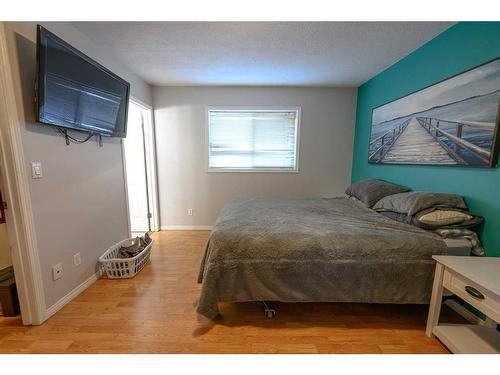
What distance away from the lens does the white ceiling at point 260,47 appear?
5.41 ft

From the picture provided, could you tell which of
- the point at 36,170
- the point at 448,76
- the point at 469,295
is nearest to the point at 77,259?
the point at 36,170

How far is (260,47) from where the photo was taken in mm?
1943

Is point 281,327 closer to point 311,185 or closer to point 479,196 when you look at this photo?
point 479,196

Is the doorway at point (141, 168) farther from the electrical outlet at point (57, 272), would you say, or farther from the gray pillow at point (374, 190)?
the gray pillow at point (374, 190)

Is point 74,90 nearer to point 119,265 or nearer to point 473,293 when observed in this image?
point 119,265

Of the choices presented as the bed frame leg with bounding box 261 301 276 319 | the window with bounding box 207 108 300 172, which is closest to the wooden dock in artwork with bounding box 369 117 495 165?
the window with bounding box 207 108 300 172

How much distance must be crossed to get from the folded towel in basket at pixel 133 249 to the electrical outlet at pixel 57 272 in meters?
0.58

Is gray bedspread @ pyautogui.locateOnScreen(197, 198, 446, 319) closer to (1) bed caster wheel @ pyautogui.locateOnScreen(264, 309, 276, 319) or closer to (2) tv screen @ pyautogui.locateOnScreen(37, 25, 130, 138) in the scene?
(1) bed caster wheel @ pyautogui.locateOnScreen(264, 309, 276, 319)

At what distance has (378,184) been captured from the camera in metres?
2.27

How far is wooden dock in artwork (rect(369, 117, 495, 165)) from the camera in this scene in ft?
4.94

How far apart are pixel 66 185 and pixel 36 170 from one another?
0.90 feet

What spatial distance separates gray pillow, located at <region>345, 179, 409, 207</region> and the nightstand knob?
1.15m

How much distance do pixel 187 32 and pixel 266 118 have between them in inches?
68.3
